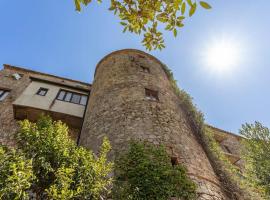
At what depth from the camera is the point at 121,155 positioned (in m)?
7.10

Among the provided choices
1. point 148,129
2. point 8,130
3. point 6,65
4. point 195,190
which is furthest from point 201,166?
point 6,65

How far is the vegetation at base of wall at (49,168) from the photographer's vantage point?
3926mm

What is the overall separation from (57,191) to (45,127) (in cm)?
190

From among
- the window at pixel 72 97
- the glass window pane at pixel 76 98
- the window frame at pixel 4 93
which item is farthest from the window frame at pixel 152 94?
the window frame at pixel 4 93

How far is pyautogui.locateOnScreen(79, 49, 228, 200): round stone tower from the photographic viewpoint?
24.4 ft

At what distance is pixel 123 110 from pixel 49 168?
16.1 ft

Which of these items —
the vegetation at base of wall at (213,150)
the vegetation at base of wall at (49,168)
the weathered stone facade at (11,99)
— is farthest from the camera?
the weathered stone facade at (11,99)

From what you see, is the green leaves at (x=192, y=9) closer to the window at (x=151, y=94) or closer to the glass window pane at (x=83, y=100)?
the window at (x=151, y=94)

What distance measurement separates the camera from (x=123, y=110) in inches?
360

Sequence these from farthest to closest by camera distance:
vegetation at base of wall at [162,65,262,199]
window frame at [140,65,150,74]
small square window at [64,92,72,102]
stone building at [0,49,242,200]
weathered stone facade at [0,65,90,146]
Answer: small square window at [64,92,72,102], window frame at [140,65,150,74], weathered stone facade at [0,65,90,146], vegetation at base of wall at [162,65,262,199], stone building at [0,49,242,200]

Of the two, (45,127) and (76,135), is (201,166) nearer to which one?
(45,127)

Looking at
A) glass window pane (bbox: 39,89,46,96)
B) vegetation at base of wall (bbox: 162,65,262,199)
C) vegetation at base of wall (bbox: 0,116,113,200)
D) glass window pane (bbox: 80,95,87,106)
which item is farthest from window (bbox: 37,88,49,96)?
vegetation at base of wall (bbox: 0,116,113,200)

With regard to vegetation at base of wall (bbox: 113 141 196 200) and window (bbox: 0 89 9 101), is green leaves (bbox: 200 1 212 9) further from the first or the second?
window (bbox: 0 89 9 101)

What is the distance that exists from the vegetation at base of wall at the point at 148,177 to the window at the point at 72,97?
24.5 feet
